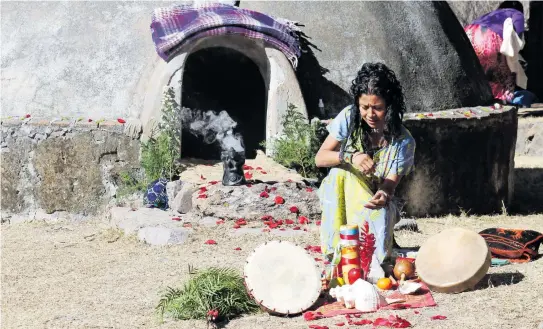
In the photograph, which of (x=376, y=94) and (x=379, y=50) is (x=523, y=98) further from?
(x=376, y=94)

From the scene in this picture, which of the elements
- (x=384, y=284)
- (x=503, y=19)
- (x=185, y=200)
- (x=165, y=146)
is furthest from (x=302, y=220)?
(x=503, y=19)

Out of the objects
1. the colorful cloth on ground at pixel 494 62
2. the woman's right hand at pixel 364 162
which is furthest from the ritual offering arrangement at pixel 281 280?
the colorful cloth on ground at pixel 494 62

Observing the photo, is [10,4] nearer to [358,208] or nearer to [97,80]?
[97,80]

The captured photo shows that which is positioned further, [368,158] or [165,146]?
[165,146]

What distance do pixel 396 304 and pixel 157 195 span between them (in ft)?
12.2

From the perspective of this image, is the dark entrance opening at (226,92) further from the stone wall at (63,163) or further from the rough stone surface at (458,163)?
the rough stone surface at (458,163)

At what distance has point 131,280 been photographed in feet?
20.4

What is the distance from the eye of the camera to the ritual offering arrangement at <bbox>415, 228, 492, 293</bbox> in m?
5.37

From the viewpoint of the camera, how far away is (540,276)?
5793 mm

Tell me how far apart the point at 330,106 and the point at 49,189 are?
2846 mm

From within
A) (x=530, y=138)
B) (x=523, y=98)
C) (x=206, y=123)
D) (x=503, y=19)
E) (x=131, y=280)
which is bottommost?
(x=131, y=280)

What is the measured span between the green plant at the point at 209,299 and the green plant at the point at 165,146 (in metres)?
3.29

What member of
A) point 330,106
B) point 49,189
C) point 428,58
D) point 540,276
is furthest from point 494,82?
point 540,276

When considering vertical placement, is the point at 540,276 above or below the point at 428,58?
below
